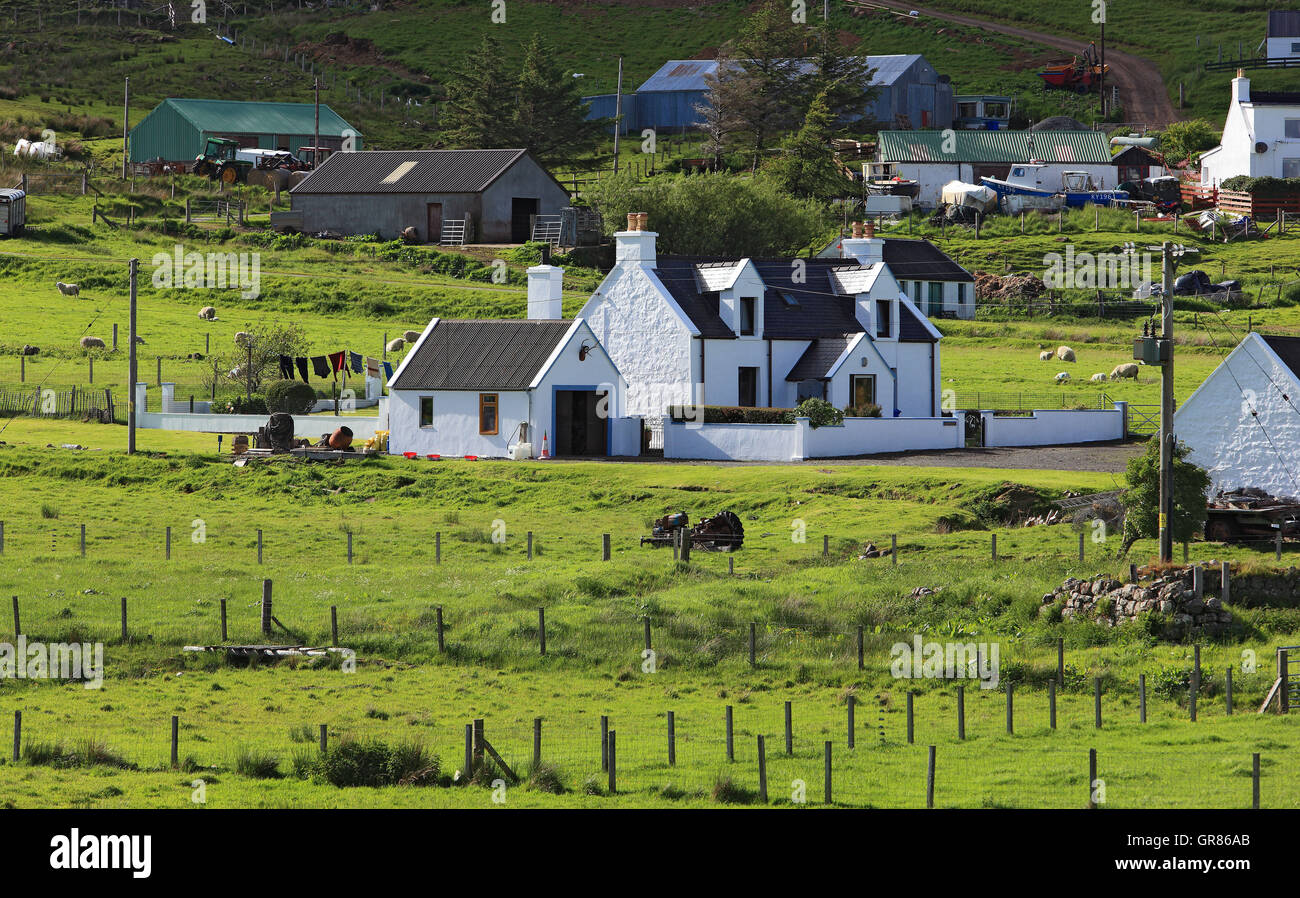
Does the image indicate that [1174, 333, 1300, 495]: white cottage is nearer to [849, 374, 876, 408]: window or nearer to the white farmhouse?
[849, 374, 876, 408]: window

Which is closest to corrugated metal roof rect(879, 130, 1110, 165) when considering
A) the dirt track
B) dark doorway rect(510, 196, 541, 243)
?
the dirt track

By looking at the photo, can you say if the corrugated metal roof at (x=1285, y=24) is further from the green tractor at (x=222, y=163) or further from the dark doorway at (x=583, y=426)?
the dark doorway at (x=583, y=426)

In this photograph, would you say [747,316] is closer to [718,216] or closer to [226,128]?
[718,216]

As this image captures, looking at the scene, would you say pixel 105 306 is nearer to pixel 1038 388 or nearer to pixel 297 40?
pixel 1038 388

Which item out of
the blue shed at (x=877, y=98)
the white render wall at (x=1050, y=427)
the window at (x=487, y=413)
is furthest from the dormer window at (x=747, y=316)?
the blue shed at (x=877, y=98)

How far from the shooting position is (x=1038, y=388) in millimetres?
65688

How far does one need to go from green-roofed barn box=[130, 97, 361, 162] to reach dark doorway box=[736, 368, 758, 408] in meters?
66.0

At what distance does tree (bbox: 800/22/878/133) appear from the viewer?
396 ft

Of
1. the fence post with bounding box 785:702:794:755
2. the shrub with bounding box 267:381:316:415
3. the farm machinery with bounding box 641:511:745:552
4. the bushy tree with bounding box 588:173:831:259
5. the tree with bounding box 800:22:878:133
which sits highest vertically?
the tree with bounding box 800:22:878:133

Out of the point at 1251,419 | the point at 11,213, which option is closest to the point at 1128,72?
the point at 11,213

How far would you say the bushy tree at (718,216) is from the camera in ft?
280

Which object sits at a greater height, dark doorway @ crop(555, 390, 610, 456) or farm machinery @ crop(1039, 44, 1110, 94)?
farm machinery @ crop(1039, 44, 1110, 94)

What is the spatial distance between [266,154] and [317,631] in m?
85.6

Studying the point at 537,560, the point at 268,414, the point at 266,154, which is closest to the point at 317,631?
the point at 537,560
